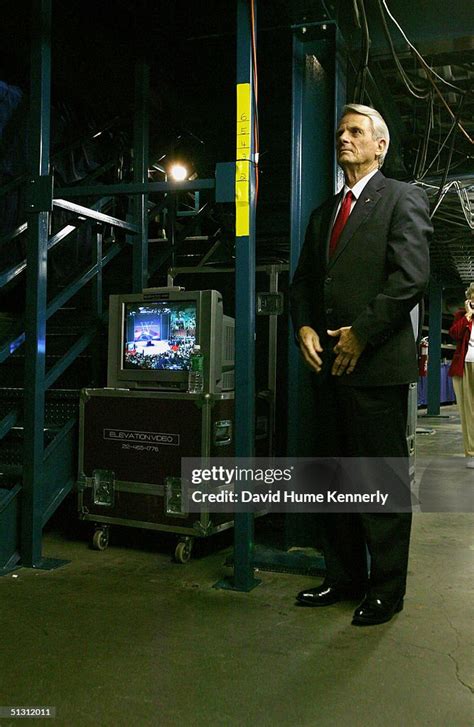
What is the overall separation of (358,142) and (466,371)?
172 inches

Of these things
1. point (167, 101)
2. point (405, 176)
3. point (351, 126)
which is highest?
point (167, 101)

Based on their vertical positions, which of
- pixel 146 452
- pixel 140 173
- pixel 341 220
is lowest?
pixel 146 452

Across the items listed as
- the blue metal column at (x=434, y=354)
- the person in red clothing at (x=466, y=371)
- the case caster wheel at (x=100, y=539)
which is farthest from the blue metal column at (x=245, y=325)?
the blue metal column at (x=434, y=354)

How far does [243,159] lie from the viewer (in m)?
2.64

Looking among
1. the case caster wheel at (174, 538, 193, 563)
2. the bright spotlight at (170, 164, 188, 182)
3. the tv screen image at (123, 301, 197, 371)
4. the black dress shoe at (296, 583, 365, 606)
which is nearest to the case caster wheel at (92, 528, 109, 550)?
the case caster wheel at (174, 538, 193, 563)

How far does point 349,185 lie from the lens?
7.86ft

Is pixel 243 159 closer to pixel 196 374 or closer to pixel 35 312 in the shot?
pixel 196 374

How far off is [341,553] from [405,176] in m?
3.67

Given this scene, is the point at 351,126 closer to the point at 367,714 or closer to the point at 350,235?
the point at 350,235

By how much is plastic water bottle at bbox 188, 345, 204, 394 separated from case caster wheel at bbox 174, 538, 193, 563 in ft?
2.31

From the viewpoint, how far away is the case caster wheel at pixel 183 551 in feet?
9.73

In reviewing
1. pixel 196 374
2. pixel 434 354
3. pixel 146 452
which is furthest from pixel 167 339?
pixel 434 354

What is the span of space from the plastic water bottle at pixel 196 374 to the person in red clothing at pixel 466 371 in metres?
3.86

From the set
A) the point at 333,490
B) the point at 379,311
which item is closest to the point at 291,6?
the point at 379,311
